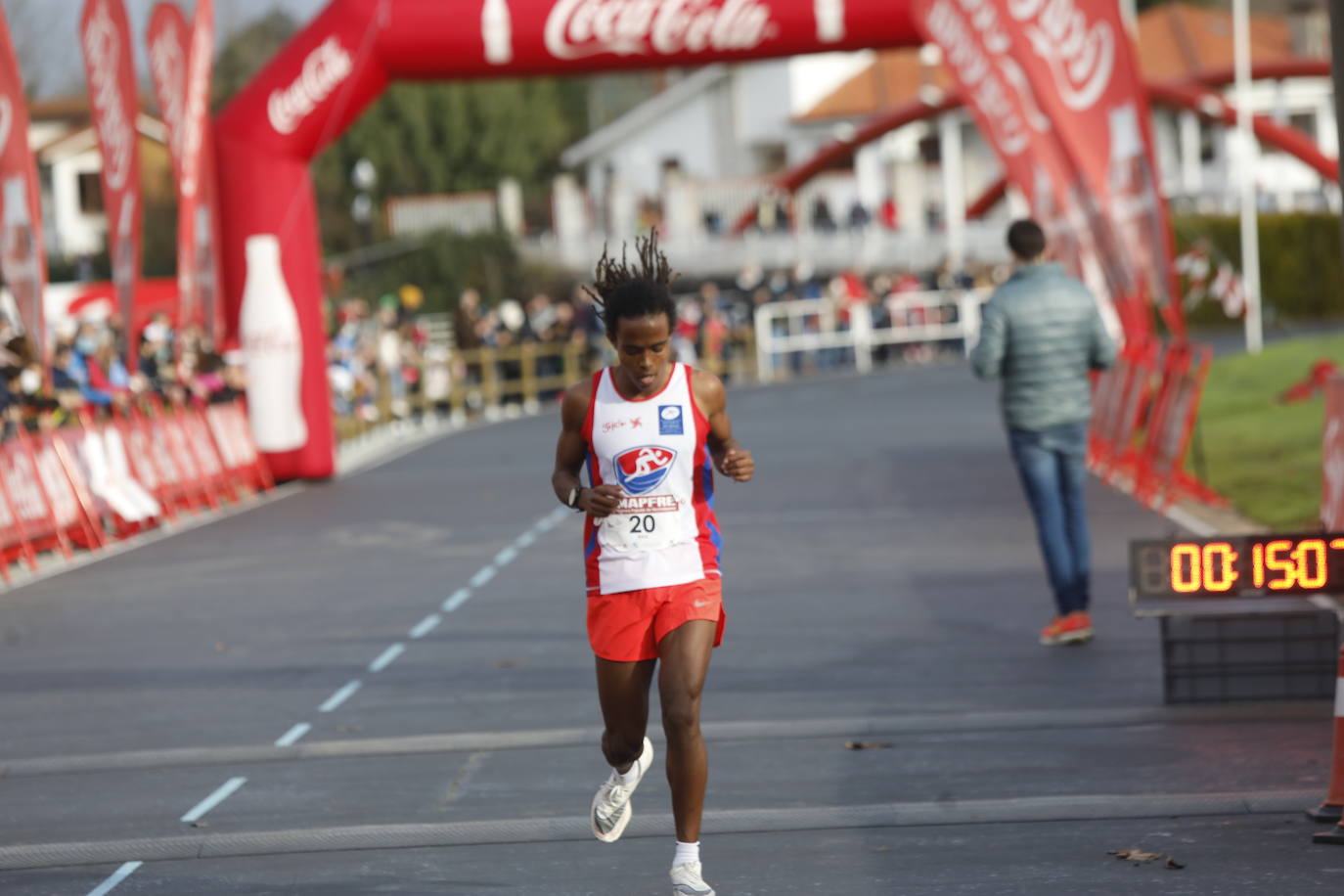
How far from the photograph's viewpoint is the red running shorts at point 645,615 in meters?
6.13

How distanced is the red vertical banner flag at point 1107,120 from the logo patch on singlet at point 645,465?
12.0 metres

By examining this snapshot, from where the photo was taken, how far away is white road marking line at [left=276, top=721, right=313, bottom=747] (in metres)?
8.84

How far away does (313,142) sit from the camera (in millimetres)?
22000

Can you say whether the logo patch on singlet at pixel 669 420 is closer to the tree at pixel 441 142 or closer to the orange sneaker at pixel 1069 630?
the orange sneaker at pixel 1069 630

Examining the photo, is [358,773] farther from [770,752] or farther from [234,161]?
[234,161]

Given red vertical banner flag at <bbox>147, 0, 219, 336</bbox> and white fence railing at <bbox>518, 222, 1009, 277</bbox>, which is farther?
white fence railing at <bbox>518, 222, 1009, 277</bbox>

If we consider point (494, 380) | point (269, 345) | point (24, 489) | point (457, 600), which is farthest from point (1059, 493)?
point (494, 380)

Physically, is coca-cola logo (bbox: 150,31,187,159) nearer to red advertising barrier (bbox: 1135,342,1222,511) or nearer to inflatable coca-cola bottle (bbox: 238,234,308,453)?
inflatable coca-cola bottle (bbox: 238,234,308,453)

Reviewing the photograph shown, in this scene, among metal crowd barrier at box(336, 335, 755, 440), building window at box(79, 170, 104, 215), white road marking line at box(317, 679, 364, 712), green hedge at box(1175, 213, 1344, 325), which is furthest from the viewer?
building window at box(79, 170, 104, 215)

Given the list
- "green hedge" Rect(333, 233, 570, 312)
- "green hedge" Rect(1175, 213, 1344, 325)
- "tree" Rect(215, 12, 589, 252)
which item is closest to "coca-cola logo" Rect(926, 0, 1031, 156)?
"green hedge" Rect(1175, 213, 1344, 325)

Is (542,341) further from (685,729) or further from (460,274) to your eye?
(685,729)

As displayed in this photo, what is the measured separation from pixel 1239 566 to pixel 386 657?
465 centimetres

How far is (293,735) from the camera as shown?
29.7 ft

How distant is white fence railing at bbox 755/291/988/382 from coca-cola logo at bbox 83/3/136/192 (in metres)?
23.4
